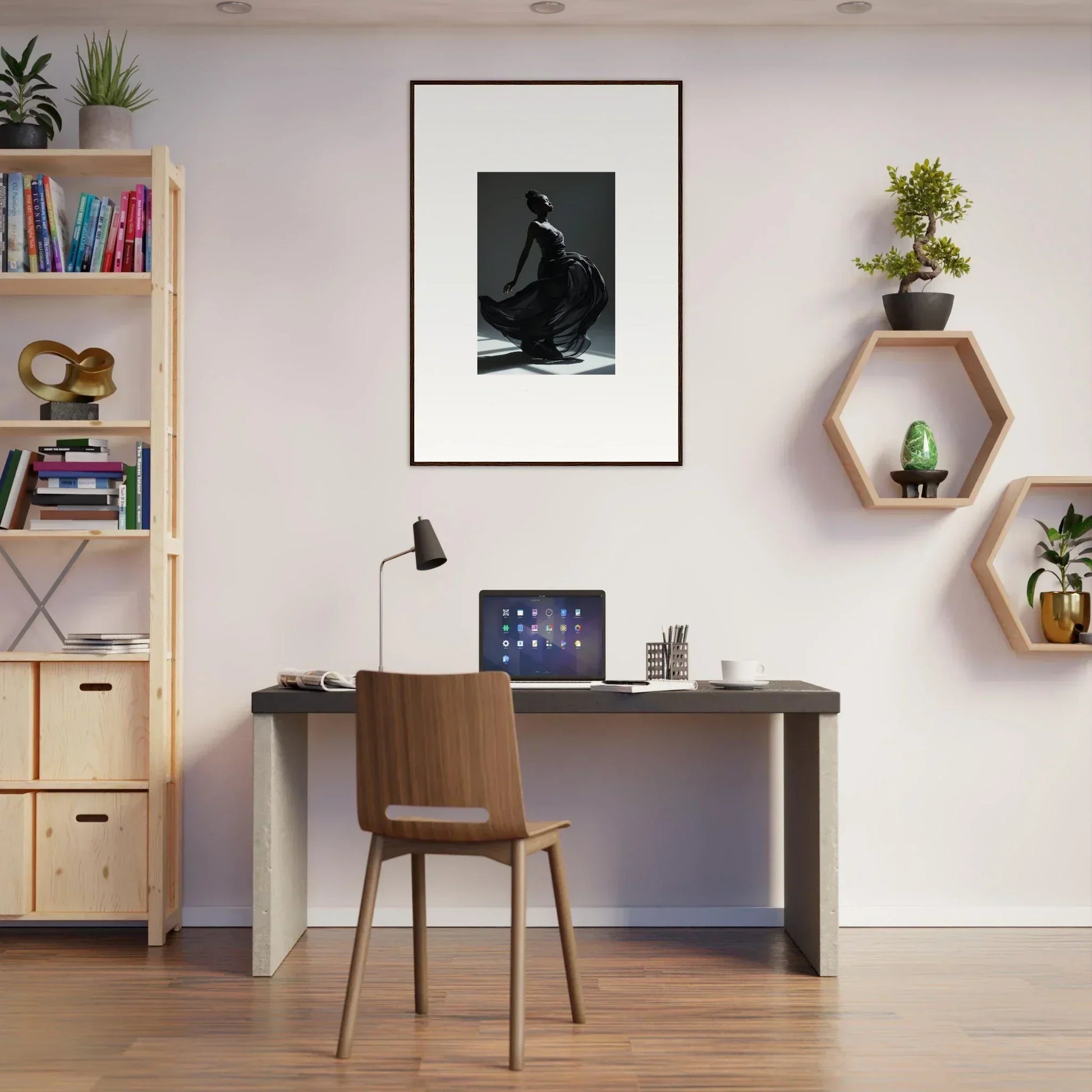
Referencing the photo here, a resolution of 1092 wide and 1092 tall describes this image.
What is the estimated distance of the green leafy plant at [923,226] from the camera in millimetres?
3598

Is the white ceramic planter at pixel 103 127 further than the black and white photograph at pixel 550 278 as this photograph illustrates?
No

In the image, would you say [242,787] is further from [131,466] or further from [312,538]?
[131,466]

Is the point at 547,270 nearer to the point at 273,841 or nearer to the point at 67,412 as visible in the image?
the point at 67,412

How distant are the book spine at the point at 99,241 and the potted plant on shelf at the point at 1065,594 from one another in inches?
121

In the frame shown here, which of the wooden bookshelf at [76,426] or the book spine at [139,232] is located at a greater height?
Result: the book spine at [139,232]

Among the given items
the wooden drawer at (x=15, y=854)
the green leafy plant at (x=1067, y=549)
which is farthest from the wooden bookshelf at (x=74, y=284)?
the green leafy plant at (x=1067, y=549)

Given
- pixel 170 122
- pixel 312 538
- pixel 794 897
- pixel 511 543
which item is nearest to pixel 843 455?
pixel 511 543

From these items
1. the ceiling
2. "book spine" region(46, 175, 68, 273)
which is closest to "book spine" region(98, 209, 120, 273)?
"book spine" region(46, 175, 68, 273)

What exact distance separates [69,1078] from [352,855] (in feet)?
4.39

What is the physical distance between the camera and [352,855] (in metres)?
3.69

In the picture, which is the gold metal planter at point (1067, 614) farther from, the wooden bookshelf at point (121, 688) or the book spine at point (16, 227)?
the book spine at point (16, 227)

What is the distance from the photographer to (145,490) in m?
3.56

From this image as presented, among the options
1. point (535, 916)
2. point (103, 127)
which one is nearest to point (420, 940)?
point (535, 916)

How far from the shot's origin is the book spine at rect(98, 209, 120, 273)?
3545 millimetres
